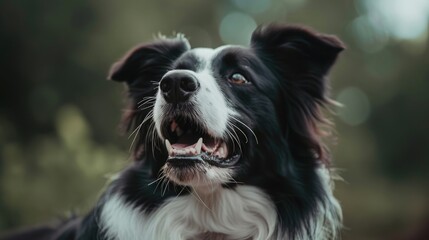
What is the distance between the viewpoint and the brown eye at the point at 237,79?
14.1ft

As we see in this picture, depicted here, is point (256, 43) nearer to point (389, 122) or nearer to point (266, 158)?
point (266, 158)

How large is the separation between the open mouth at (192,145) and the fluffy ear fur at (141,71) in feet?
1.62

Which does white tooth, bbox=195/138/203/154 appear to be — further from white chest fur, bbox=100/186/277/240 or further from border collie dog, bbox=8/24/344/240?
white chest fur, bbox=100/186/277/240

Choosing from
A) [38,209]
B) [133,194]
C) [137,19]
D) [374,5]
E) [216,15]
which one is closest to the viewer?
[133,194]

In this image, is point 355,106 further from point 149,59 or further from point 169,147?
point 169,147

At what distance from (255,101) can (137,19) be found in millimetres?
10505

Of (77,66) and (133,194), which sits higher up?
(133,194)

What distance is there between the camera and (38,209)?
39.6 ft

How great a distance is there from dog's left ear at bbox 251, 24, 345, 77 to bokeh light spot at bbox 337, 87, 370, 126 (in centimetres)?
1424

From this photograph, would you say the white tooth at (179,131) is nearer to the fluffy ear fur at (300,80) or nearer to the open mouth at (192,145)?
the open mouth at (192,145)

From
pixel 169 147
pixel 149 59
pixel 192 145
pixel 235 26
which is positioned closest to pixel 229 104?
pixel 192 145

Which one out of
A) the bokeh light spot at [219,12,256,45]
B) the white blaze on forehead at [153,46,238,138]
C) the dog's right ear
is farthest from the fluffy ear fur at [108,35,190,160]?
the bokeh light spot at [219,12,256,45]

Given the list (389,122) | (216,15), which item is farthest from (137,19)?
(389,122)

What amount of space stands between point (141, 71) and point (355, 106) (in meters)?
15.3
